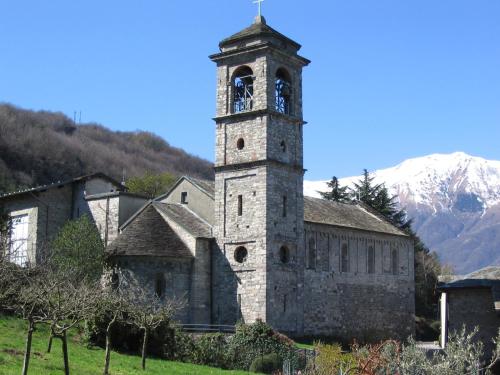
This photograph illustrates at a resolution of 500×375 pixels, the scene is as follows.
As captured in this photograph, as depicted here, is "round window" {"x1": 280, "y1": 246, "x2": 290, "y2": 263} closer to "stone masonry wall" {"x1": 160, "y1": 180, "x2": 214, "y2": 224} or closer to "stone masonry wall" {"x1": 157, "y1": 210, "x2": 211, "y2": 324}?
"stone masonry wall" {"x1": 157, "y1": 210, "x2": 211, "y2": 324}

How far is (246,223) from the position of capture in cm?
4400

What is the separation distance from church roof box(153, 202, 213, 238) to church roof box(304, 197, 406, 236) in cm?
671

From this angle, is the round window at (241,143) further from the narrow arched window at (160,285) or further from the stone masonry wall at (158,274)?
the narrow arched window at (160,285)

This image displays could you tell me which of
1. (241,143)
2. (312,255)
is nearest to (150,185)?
(312,255)

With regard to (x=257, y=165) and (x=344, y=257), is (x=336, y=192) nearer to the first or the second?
(x=344, y=257)

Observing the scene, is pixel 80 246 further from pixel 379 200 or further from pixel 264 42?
pixel 379 200

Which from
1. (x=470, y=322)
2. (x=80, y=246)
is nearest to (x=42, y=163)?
(x=80, y=246)

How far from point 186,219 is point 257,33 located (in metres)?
11.2

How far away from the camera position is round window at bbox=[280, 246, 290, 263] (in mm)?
44375

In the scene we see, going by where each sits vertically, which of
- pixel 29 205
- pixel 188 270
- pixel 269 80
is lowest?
pixel 188 270

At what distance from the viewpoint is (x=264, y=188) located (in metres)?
43.6

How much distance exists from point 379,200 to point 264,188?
124 feet

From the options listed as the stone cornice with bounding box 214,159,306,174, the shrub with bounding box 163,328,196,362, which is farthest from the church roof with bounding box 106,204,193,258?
the shrub with bounding box 163,328,196,362

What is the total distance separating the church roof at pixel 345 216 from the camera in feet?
170
